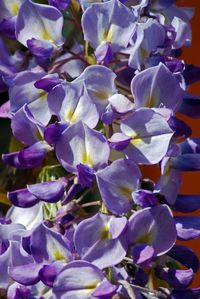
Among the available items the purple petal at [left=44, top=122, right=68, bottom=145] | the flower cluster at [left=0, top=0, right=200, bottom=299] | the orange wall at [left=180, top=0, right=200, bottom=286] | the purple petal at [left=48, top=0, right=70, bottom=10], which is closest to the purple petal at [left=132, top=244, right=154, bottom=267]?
the flower cluster at [left=0, top=0, right=200, bottom=299]

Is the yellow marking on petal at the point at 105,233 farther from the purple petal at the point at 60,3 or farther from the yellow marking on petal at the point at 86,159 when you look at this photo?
the purple petal at the point at 60,3

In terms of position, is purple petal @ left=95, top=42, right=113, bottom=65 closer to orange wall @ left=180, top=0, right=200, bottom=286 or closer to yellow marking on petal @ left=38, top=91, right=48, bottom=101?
yellow marking on petal @ left=38, top=91, right=48, bottom=101

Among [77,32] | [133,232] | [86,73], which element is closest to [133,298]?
[133,232]

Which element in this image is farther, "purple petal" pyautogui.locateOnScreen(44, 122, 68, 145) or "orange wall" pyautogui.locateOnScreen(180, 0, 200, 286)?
"orange wall" pyautogui.locateOnScreen(180, 0, 200, 286)

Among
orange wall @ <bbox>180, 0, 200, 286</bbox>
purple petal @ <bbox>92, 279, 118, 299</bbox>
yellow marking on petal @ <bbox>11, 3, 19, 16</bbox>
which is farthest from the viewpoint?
orange wall @ <bbox>180, 0, 200, 286</bbox>

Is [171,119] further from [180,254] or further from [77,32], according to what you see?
[77,32]

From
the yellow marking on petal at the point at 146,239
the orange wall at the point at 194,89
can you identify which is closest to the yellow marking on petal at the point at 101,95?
the yellow marking on petal at the point at 146,239

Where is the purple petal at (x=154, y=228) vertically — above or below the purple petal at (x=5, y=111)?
below

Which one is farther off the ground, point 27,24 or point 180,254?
point 27,24
